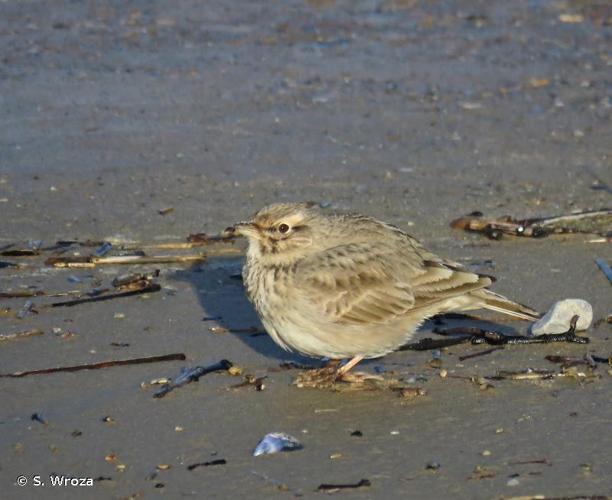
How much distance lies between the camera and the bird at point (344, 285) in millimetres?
6570

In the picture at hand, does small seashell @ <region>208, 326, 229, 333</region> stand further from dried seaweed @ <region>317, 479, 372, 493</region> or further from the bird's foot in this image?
dried seaweed @ <region>317, 479, 372, 493</region>

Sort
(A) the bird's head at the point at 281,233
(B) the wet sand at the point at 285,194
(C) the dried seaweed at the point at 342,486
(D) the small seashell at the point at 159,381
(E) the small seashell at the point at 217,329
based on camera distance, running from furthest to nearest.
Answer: (E) the small seashell at the point at 217,329, (A) the bird's head at the point at 281,233, (D) the small seashell at the point at 159,381, (B) the wet sand at the point at 285,194, (C) the dried seaweed at the point at 342,486

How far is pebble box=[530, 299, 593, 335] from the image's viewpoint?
700 cm

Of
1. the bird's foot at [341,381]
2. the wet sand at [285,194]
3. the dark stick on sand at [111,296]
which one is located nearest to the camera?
the wet sand at [285,194]

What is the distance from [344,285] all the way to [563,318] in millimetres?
1236

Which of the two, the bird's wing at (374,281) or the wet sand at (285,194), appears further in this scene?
the bird's wing at (374,281)

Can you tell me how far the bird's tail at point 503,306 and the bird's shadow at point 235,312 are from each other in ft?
1.45

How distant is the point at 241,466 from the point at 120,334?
6.13 feet

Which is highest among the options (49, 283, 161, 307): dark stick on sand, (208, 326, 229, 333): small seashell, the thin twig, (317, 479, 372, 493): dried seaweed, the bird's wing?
the bird's wing

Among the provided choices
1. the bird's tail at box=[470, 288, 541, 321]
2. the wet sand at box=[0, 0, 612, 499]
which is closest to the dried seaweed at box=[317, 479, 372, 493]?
the wet sand at box=[0, 0, 612, 499]

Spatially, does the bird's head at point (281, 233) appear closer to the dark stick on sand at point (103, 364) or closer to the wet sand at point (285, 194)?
the wet sand at point (285, 194)

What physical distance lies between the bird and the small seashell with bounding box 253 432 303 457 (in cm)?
79

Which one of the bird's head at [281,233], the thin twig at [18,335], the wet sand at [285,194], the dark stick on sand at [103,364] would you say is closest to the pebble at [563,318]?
the wet sand at [285,194]

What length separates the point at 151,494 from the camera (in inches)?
206
